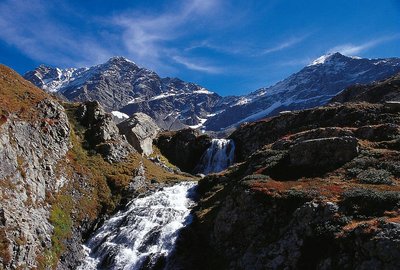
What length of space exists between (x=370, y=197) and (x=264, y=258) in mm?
10124

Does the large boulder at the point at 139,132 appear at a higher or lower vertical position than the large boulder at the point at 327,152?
higher

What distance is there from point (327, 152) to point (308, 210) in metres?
13.7

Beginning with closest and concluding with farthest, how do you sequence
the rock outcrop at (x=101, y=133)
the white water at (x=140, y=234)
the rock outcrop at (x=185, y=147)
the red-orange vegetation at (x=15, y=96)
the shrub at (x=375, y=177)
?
the shrub at (x=375, y=177), the white water at (x=140, y=234), the red-orange vegetation at (x=15, y=96), the rock outcrop at (x=101, y=133), the rock outcrop at (x=185, y=147)

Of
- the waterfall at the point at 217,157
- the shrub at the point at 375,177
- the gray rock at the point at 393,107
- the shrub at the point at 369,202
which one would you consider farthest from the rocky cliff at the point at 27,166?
the gray rock at the point at 393,107

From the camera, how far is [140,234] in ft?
157

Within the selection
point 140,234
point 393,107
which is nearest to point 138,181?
point 140,234

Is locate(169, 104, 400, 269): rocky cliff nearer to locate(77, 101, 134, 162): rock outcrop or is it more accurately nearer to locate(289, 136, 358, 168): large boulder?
locate(289, 136, 358, 168): large boulder

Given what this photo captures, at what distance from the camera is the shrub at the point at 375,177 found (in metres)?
36.5

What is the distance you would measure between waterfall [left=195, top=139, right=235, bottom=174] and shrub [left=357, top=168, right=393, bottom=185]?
192 feet

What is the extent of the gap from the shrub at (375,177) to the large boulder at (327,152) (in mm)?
4175

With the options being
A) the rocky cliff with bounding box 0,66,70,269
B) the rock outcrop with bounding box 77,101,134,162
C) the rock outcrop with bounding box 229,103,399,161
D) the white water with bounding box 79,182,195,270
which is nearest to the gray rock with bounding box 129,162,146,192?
the rock outcrop with bounding box 77,101,134,162

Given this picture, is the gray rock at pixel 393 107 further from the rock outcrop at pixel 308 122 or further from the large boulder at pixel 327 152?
the large boulder at pixel 327 152

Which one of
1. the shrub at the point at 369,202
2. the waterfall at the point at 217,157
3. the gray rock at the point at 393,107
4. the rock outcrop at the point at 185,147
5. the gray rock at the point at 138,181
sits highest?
the rock outcrop at the point at 185,147

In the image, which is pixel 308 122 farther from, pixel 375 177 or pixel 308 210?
pixel 308 210
